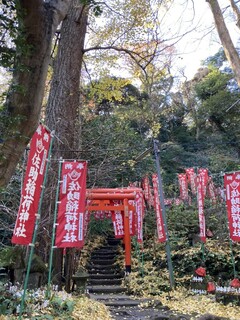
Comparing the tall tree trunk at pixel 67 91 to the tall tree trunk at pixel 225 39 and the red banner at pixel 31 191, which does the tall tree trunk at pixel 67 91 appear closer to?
the red banner at pixel 31 191

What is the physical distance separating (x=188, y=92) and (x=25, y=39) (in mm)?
23924

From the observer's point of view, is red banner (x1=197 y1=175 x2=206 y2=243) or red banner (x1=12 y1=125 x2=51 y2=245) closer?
red banner (x1=12 y1=125 x2=51 y2=245)

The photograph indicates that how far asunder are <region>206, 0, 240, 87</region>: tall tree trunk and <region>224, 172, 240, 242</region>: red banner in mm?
2134

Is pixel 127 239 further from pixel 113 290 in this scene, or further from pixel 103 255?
pixel 103 255

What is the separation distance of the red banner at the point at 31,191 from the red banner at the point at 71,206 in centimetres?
157

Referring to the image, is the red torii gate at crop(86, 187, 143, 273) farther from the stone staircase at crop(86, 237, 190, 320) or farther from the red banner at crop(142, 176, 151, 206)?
the red banner at crop(142, 176, 151, 206)

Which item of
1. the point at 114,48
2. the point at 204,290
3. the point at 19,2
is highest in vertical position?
the point at 114,48

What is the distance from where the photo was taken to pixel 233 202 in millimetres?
7102

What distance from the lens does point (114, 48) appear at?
8.26 m

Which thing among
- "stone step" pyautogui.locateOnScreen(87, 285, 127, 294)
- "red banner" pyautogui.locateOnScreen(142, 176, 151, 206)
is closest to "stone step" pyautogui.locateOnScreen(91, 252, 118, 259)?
"red banner" pyautogui.locateOnScreen(142, 176, 151, 206)

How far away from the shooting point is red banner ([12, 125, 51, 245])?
13.0 feet

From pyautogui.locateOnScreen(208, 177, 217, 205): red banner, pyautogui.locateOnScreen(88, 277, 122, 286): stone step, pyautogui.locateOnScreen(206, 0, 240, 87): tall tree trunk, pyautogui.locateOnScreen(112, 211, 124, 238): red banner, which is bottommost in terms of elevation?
pyautogui.locateOnScreen(88, 277, 122, 286): stone step

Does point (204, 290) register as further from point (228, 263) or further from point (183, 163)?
point (183, 163)

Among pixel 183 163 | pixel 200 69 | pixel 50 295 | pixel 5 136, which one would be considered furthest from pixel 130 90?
pixel 5 136
